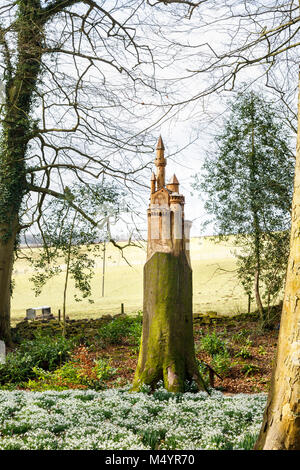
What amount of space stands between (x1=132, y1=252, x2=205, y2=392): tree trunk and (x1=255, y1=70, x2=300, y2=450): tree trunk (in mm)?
2840

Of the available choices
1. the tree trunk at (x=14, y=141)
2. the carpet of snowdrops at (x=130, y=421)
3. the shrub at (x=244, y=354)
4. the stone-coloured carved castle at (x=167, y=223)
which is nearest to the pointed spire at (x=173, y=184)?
the stone-coloured carved castle at (x=167, y=223)

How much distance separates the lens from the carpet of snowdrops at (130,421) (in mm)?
4211

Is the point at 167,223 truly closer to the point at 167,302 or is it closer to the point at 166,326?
the point at 167,302

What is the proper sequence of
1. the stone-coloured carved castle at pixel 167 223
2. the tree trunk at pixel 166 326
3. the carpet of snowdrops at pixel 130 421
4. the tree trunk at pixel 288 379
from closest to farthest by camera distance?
the tree trunk at pixel 288 379, the carpet of snowdrops at pixel 130 421, the tree trunk at pixel 166 326, the stone-coloured carved castle at pixel 167 223

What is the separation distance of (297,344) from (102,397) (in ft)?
11.2

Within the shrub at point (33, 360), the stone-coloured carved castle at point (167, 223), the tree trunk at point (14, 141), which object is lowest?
the shrub at point (33, 360)

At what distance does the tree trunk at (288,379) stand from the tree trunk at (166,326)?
9.32 feet

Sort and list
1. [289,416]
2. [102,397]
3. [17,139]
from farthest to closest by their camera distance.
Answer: [17,139]
[102,397]
[289,416]

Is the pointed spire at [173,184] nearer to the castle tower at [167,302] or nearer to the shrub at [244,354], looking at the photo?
the castle tower at [167,302]

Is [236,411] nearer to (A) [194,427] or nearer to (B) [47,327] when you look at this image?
(A) [194,427]

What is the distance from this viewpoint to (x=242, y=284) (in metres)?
13.5

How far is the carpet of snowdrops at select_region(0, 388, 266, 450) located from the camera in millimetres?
4211

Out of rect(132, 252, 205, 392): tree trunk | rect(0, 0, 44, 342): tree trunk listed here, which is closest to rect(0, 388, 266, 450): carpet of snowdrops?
rect(132, 252, 205, 392): tree trunk
